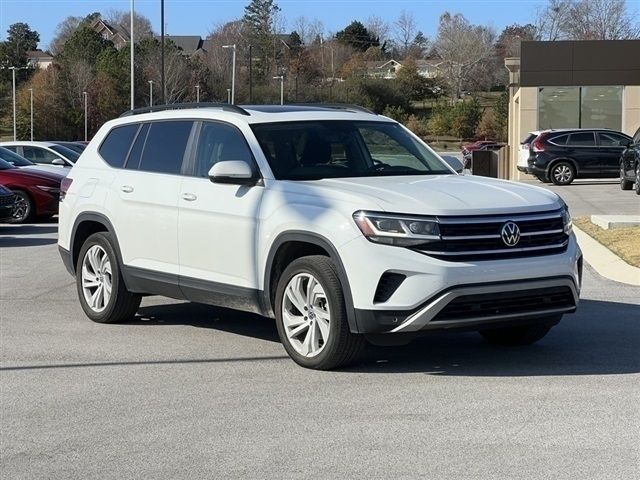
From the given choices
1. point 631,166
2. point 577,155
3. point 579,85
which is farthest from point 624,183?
point 579,85

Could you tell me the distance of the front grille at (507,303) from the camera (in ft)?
21.7

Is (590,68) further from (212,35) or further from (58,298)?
(212,35)

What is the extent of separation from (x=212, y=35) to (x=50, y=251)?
93.0 meters

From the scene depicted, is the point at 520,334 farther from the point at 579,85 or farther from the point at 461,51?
the point at 461,51

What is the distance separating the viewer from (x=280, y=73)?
89750 millimetres

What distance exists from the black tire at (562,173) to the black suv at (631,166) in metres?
3.80

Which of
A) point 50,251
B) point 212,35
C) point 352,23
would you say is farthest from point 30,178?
point 352,23

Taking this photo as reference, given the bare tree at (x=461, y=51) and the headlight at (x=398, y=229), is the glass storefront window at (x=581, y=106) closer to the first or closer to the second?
the headlight at (x=398, y=229)

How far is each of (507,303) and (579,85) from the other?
104ft

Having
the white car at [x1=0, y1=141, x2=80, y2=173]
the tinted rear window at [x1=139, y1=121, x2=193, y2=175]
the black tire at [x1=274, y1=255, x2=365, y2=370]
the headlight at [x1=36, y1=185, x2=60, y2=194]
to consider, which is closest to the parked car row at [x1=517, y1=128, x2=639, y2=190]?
the white car at [x1=0, y1=141, x2=80, y2=173]

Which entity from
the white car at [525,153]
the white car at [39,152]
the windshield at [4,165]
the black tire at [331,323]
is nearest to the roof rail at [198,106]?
the black tire at [331,323]

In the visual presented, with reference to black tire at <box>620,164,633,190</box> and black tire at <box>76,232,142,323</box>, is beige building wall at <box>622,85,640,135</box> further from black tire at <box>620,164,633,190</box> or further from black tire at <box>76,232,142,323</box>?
black tire at <box>76,232,142,323</box>

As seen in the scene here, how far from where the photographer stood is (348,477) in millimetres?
4898

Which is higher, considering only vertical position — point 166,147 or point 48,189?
point 166,147
